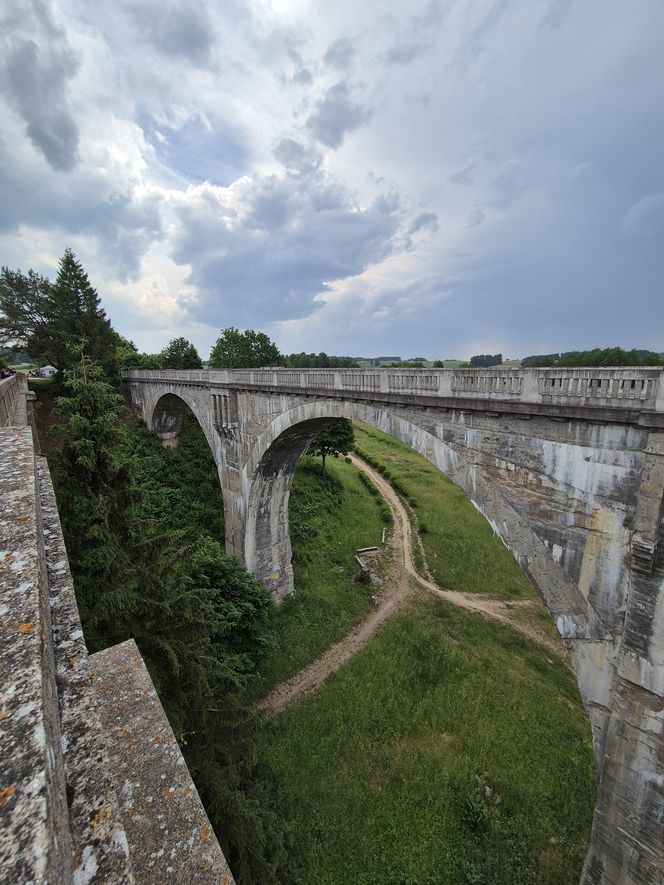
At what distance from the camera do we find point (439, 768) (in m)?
11.6

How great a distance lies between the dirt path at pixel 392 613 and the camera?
46.3 feet

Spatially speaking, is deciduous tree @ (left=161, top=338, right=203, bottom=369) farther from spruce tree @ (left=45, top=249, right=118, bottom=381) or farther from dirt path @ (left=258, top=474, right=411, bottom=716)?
dirt path @ (left=258, top=474, right=411, bottom=716)

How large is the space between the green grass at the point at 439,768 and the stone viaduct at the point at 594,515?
3033 mm

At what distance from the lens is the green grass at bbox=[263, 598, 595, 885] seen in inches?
385

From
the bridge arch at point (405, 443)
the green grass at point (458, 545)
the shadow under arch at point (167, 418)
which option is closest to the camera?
the bridge arch at point (405, 443)

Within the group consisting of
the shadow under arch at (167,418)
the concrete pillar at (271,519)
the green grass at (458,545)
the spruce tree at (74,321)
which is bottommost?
the green grass at (458,545)

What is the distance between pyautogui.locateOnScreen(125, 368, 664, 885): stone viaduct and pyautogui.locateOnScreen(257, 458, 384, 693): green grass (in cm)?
996

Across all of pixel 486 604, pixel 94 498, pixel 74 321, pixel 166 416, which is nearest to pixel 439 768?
pixel 486 604

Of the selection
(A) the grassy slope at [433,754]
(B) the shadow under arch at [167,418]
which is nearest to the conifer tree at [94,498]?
(A) the grassy slope at [433,754]

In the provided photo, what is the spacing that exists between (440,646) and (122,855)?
16545mm

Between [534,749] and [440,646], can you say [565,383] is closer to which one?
[534,749]

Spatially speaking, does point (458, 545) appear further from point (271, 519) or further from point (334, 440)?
point (271, 519)

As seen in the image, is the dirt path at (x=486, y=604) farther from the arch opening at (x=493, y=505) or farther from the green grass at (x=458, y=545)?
the arch opening at (x=493, y=505)

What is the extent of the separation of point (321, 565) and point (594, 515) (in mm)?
15961
